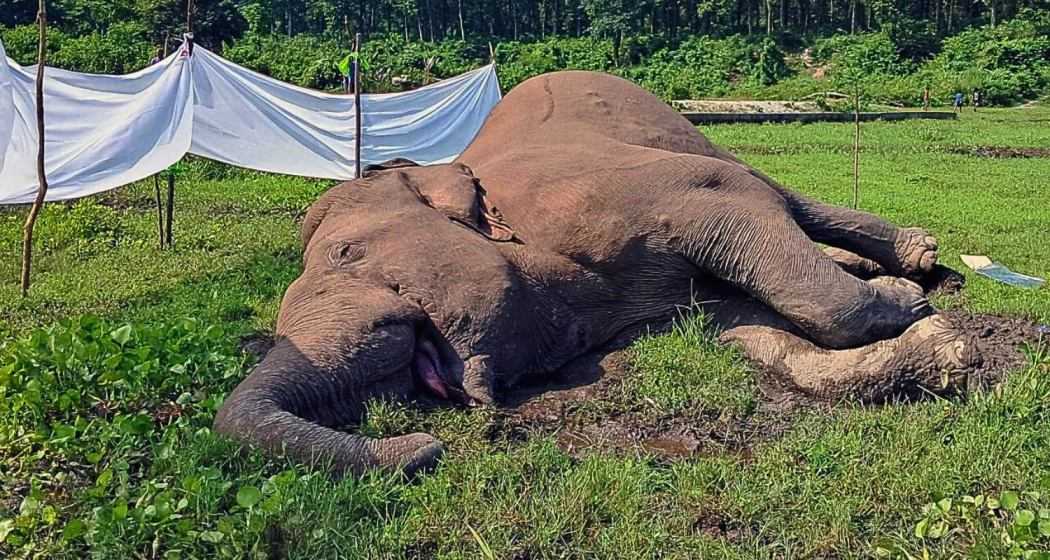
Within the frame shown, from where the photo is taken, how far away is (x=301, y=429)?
11.4ft

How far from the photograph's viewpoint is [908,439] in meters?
3.92

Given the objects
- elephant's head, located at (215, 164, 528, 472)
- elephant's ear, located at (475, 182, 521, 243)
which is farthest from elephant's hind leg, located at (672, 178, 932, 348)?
elephant's head, located at (215, 164, 528, 472)

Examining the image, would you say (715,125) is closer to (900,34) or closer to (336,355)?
(336,355)

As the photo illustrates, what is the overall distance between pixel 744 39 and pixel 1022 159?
41372mm

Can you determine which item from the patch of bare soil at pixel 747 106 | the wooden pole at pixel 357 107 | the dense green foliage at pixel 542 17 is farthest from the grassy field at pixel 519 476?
the dense green foliage at pixel 542 17

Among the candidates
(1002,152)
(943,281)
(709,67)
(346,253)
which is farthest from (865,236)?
(709,67)

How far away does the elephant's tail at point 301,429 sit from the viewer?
344 cm

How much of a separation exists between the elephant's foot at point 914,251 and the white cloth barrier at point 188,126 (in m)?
5.14

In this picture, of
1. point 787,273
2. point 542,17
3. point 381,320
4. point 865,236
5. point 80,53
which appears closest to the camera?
point 381,320

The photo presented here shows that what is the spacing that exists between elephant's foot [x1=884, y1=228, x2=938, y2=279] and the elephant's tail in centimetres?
311

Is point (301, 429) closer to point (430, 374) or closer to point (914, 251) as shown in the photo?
point (430, 374)

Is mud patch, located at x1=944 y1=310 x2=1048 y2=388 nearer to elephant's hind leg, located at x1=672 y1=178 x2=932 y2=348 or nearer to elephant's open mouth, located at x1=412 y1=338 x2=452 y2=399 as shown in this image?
elephant's hind leg, located at x1=672 y1=178 x2=932 y2=348

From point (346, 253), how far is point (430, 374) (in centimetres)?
65

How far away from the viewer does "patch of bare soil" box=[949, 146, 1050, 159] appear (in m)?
17.2
